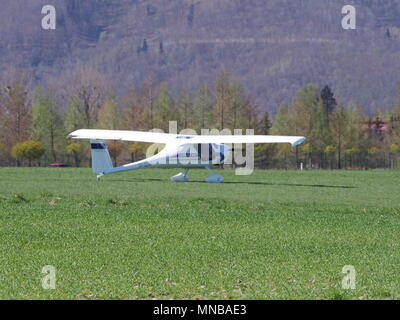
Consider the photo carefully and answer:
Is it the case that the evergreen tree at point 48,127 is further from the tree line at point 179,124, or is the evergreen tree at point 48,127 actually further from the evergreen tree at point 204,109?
the evergreen tree at point 204,109

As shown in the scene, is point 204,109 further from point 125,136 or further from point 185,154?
point 185,154

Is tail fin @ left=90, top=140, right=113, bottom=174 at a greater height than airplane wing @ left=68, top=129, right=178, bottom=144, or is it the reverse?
airplane wing @ left=68, top=129, right=178, bottom=144

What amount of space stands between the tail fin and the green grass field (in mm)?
11620

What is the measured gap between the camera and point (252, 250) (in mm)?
16562

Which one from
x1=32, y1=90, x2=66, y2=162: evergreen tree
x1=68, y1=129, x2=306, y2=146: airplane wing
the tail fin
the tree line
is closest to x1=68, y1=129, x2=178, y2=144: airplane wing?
x1=68, y1=129, x2=306, y2=146: airplane wing

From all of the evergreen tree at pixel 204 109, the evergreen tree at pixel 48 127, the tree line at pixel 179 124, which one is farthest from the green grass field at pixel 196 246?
the evergreen tree at pixel 204 109

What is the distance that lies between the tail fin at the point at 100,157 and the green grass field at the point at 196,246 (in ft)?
38.1

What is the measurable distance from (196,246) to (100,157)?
25.6 metres

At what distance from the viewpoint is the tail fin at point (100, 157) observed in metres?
41.9

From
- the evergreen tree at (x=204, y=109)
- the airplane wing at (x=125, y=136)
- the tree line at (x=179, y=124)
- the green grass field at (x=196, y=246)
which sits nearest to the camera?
the green grass field at (x=196, y=246)

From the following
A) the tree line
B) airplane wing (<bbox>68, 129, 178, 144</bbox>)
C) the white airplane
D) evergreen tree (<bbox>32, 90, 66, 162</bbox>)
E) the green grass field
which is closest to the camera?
the green grass field

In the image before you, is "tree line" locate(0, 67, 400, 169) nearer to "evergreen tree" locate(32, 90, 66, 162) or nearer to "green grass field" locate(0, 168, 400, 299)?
"evergreen tree" locate(32, 90, 66, 162)

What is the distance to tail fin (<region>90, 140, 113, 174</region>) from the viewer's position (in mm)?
41906
